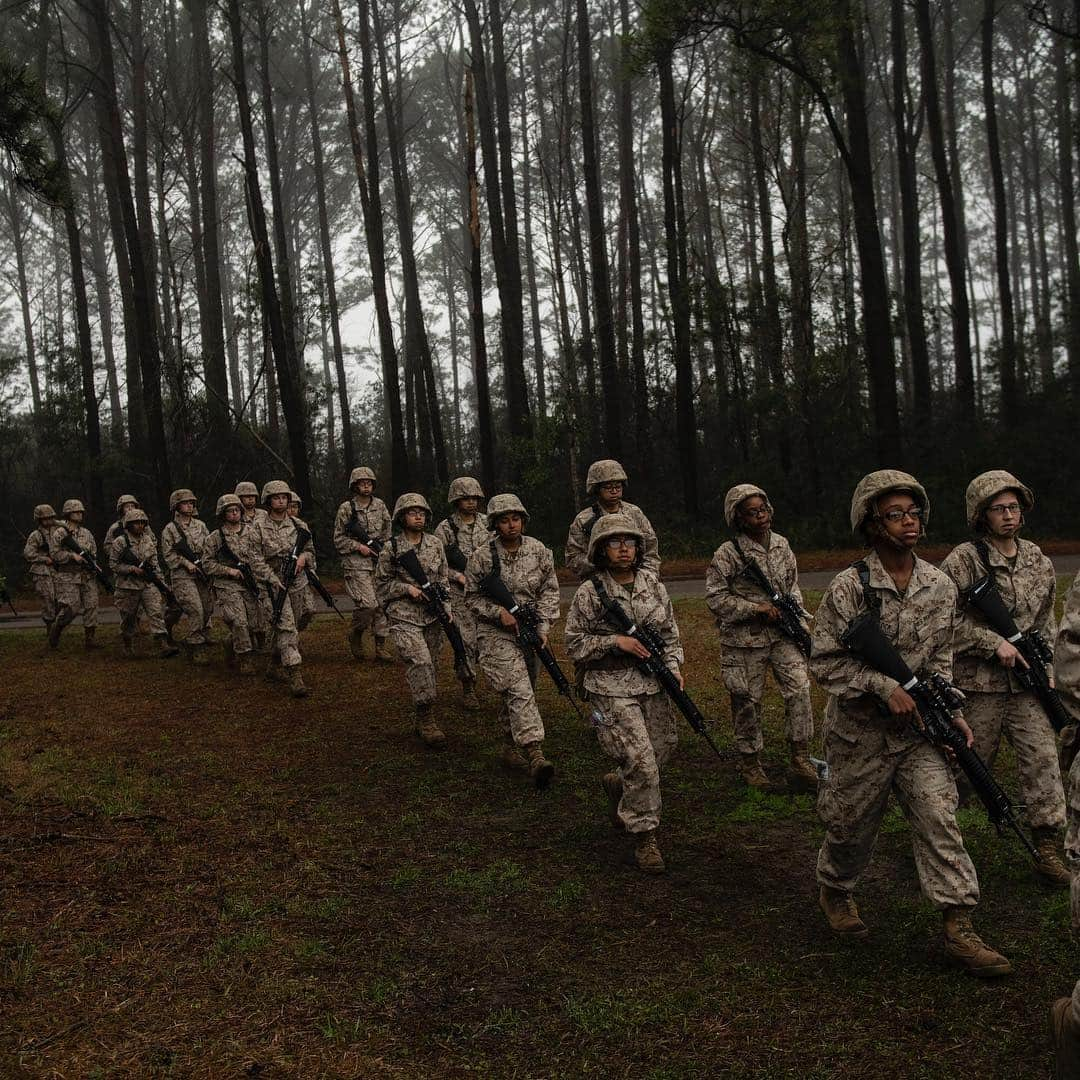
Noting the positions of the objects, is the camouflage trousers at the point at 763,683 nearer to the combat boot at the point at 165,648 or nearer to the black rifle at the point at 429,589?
the black rifle at the point at 429,589

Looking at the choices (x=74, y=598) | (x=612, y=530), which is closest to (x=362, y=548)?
(x=74, y=598)

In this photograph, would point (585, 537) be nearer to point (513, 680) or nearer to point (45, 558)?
point (513, 680)

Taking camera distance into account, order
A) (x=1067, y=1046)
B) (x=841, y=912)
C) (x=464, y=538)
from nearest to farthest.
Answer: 1. (x=1067, y=1046)
2. (x=841, y=912)
3. (x=464, y=538)

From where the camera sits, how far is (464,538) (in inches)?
412

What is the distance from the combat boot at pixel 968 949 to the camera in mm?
4301

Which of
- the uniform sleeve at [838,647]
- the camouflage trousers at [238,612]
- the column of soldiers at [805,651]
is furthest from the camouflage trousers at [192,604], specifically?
the uniform sleeve at [838,647]

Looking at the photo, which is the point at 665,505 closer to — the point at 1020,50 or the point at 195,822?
the point at 195,822

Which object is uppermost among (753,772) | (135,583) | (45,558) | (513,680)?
(45,558)

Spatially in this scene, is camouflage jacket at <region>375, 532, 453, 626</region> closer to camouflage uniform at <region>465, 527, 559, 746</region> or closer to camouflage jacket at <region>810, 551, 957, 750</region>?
camouflage uniform at <region>465, 527, 559, 746</region>

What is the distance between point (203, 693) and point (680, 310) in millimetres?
15548

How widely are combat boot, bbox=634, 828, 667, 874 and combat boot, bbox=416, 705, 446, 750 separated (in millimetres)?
3297

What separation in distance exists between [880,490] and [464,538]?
20.6 feet

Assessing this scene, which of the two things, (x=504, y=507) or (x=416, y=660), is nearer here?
(x=504, y=507)

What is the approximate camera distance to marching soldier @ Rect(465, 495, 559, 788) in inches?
304
